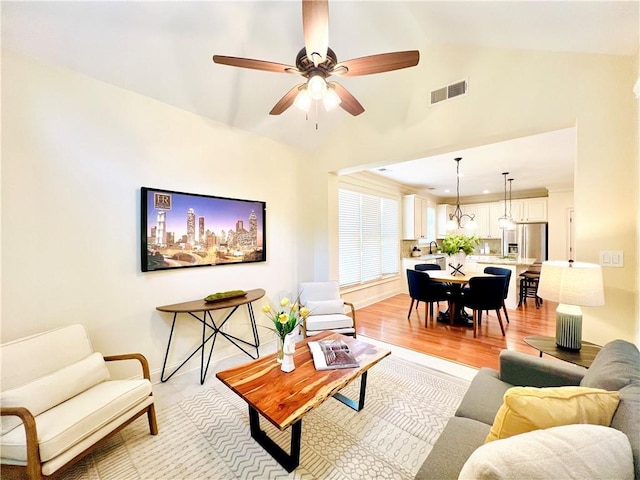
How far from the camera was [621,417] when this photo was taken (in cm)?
91

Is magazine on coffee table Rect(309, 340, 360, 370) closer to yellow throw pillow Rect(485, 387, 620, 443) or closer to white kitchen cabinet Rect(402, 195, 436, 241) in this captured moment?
yellow throw pillow Rect(485, 387, 620, 443)

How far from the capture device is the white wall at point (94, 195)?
1.91 meters

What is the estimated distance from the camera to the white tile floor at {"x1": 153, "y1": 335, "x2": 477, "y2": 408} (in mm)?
2379

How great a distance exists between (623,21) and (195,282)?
4054mm

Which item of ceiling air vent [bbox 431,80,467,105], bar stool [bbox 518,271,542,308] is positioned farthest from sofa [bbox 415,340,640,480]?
bar stool [bbox 518,271,542,308]

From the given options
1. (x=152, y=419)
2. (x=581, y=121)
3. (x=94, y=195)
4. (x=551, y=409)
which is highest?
(x=581, y=121)

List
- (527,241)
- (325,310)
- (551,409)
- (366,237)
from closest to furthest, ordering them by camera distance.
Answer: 1. (551,409)
2. (325,310)
3. (366,237)
4. (527,241)

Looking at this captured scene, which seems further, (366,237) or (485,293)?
(366,237)

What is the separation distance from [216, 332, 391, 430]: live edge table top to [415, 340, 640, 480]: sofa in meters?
0.66

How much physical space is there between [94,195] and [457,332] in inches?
185

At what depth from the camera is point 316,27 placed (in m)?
1.46

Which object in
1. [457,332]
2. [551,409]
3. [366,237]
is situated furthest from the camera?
[366,237]

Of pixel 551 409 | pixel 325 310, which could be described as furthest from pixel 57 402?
pixel 551 409

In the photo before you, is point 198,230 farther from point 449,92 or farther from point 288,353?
Answer: point 449,92
